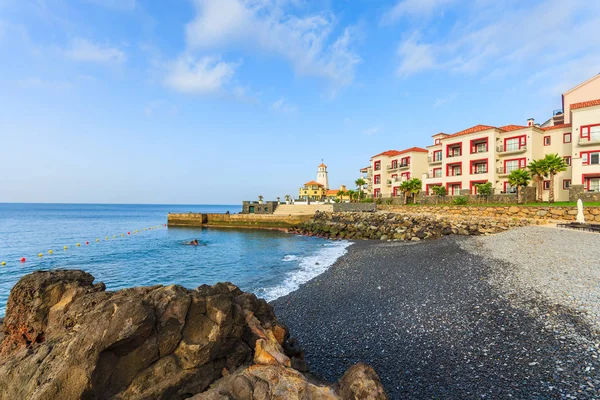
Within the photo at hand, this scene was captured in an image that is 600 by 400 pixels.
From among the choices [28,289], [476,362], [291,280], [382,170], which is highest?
[382,170]

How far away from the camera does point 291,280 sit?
16.8m

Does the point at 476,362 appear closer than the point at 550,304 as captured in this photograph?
Yes

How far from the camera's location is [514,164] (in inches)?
1686

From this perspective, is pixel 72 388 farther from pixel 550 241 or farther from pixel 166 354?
pixel 550 241

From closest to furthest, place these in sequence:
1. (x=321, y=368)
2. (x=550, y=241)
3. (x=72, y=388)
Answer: (x=72, y=388) < (x=321, y=368) < (x=550, y=241)

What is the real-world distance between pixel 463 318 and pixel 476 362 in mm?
2262

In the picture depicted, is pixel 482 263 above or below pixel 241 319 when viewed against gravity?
below

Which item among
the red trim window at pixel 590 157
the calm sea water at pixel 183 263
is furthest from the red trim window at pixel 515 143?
the calm sea water at pixel 183 263

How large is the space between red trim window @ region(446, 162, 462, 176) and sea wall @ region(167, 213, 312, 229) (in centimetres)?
2423

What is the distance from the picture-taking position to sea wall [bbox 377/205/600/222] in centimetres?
2819

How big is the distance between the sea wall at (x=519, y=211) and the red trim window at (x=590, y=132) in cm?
1254

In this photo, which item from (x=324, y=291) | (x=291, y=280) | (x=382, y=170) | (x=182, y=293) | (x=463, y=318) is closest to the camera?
(x=182, y=293)

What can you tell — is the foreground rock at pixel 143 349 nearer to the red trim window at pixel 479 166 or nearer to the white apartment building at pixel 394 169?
the red trim window at pixel 479 166

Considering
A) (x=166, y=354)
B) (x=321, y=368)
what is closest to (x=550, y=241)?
(x=321, y=368)
